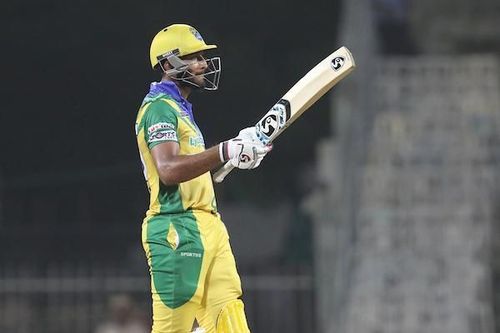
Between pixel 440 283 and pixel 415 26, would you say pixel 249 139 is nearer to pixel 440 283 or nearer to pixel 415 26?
pixel 440 283

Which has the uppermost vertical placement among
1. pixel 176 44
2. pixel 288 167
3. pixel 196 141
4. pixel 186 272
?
pixel 288 167

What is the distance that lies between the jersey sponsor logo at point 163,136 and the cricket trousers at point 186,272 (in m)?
0.30

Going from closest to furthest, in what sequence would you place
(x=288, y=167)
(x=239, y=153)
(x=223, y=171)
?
1. (x=239, y=153)
2. (x=223, y=171)
3. (x=288, y=167)

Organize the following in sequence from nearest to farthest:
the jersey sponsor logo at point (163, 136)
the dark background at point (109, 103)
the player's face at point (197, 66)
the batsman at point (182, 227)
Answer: the jersey sponsor logo at point (163, 136) → the batsman at point (182, 227) → the player's face at point (197, 66) → the dark background at point (109, 103)

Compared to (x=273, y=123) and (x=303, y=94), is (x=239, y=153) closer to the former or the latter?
(x=273, y=123)

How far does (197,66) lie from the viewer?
5.89 metres

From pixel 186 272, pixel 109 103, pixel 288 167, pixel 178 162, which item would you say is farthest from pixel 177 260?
pixel 288 167

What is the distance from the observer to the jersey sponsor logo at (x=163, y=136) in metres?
5.63

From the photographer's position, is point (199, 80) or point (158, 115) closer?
point (158, 115)

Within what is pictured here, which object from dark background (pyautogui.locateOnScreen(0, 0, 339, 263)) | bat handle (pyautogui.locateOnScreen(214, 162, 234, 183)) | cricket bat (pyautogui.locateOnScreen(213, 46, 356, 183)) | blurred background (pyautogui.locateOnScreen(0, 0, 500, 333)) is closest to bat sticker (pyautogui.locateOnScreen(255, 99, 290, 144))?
cricket bat (pyautogui.locateOnScreen(213, 46, 356, 183))

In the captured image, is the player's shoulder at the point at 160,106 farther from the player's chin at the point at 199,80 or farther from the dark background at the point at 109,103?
the dark background at the point at 109,103

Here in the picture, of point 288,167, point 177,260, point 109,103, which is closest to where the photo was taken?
point 177,260

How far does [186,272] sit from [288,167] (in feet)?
21.0

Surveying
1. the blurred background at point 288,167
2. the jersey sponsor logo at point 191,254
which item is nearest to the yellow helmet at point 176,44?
the jersey sponsor logo at point 191,254
